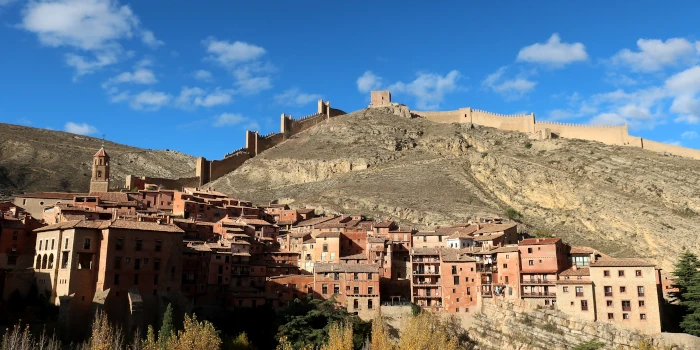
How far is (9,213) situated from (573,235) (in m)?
60.3

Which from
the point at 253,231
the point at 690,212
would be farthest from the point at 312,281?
the point at 690,212

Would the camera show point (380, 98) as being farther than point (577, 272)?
Yes

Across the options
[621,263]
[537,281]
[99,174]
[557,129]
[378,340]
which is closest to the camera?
[378,340]

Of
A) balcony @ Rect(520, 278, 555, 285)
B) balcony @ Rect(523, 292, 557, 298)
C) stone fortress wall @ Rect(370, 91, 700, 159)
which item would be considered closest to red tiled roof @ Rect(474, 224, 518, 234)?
balcony @ Rect(520, 278, 555, 285)

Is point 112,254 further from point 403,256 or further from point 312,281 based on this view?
point 403,256

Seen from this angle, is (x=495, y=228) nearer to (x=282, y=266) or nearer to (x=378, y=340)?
(x=282, y=266)

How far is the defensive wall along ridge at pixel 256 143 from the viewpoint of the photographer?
105 metres

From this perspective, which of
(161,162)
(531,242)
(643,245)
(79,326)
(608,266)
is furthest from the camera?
(161,162)

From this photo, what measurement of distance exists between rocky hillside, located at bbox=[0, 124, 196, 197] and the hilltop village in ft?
124

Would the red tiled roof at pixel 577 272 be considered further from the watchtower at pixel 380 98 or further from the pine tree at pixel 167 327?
the watchtower at pixel 380 98

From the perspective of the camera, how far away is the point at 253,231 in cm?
6875

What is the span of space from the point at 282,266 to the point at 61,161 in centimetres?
7500

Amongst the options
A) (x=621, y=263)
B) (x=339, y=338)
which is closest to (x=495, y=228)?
(x=621, y=263)

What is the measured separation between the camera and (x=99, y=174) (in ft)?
268
